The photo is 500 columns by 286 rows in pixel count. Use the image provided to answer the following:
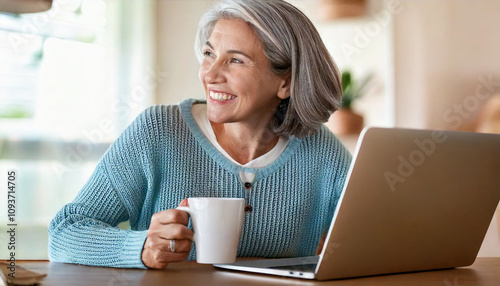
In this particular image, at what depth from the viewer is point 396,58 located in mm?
3766

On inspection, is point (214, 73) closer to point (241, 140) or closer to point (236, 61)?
point (236, 61)

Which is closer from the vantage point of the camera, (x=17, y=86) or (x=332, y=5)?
(x=17, y=86)

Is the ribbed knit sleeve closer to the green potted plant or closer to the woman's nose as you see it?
the woman's nose

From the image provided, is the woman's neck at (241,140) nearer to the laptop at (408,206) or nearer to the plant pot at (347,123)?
the laptop at (408,206)

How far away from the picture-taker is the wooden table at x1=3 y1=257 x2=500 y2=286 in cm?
82

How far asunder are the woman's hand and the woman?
275 mm

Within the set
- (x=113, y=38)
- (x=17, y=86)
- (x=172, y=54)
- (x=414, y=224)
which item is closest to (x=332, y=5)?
(x=172, y=54)

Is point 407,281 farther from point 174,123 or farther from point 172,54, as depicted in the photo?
point 172,54

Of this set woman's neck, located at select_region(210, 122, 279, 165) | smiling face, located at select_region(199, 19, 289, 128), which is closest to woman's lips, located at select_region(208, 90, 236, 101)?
smiling face, located at select_region(199, 19, 289, 128)

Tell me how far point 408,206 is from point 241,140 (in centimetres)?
61

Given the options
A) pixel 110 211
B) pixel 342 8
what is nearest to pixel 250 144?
pixel 110 211

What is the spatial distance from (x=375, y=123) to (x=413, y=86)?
35 centimetres

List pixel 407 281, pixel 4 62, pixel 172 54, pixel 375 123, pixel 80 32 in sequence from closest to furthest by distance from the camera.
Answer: pixel 407 281 < pixel 4 62 < pixel 80 32 < pixel 172 54 < pixel 375 123

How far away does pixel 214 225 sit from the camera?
0.92 metres
